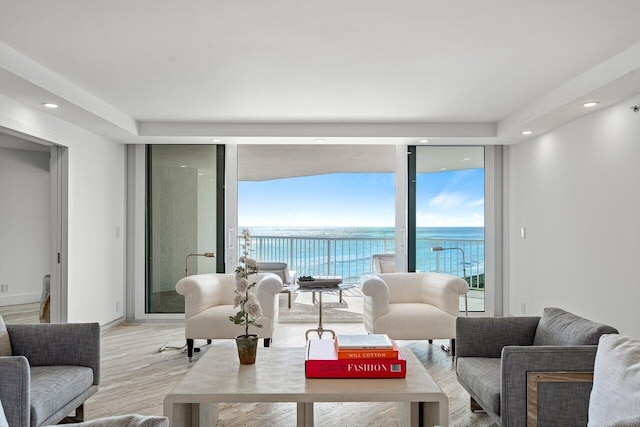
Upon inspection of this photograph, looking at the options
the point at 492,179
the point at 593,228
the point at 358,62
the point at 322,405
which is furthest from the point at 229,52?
the point at 492,179

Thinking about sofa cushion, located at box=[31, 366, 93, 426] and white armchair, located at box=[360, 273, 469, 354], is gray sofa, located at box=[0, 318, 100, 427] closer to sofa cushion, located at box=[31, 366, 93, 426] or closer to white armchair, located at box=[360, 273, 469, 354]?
sofa cushion, located at box=[31, 366, 93, 426]

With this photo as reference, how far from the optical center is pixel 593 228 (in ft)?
14.1

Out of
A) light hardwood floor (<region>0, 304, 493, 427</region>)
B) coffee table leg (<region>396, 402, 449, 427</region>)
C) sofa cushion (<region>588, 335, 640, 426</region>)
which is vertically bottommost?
light hardwood floor (<region>0, 304, 493, 427</region>)

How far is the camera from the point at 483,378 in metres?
2.68

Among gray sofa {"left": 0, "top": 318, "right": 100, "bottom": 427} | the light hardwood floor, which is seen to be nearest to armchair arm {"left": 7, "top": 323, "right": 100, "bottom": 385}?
gray sofa {"left": 0, "top": 318, "right": 100, "bottom": 427}

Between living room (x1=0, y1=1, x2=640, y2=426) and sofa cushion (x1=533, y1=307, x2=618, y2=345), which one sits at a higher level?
living room (x1=0, y1=1, x2=640, y2=426)

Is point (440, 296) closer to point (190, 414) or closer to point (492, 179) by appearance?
point (492, 179)

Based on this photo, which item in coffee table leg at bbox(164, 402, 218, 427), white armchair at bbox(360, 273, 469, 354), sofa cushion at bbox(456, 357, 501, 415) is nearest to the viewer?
coffee table leg at bbox(164, 402, 218, 427)

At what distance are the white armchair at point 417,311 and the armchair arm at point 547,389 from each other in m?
2.06

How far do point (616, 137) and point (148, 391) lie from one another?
4.11 meters

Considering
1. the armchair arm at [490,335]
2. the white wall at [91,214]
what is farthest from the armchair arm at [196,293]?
the armchair arm at [490,335]

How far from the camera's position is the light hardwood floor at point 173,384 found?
10.5 feet

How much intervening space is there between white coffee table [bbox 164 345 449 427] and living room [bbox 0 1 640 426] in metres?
1.00

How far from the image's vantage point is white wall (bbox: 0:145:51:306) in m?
7.12
